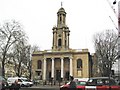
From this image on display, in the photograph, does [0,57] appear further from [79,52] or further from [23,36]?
[79,52]

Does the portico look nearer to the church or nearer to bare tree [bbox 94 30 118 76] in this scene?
the church

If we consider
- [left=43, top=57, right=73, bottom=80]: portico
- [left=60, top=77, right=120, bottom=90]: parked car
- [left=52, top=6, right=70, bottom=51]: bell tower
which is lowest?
[left=60, top=77, right=120, bottom=90]: parked car

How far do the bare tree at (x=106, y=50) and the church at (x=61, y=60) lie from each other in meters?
19.7

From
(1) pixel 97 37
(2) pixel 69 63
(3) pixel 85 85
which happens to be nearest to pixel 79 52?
(2) pixel 69 63

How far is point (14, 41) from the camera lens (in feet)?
172

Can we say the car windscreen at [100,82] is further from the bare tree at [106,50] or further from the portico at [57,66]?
the portico at [57,66]

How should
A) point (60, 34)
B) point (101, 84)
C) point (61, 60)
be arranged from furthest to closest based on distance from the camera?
1. point (60, 34)
2. point (61, 60)
3. point (101, 84)

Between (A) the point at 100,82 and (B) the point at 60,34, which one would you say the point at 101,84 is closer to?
(A) the point at 100,82

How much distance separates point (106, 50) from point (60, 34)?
28649 millimetres

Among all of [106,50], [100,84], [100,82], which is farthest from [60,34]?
[100,84]

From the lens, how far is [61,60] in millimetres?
80562

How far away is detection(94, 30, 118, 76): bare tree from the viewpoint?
5712 cm

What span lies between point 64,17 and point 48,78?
19.5 meters

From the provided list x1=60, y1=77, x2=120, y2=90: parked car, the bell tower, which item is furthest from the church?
x1=60, y1=77, x2=120, y2=90: parked car
